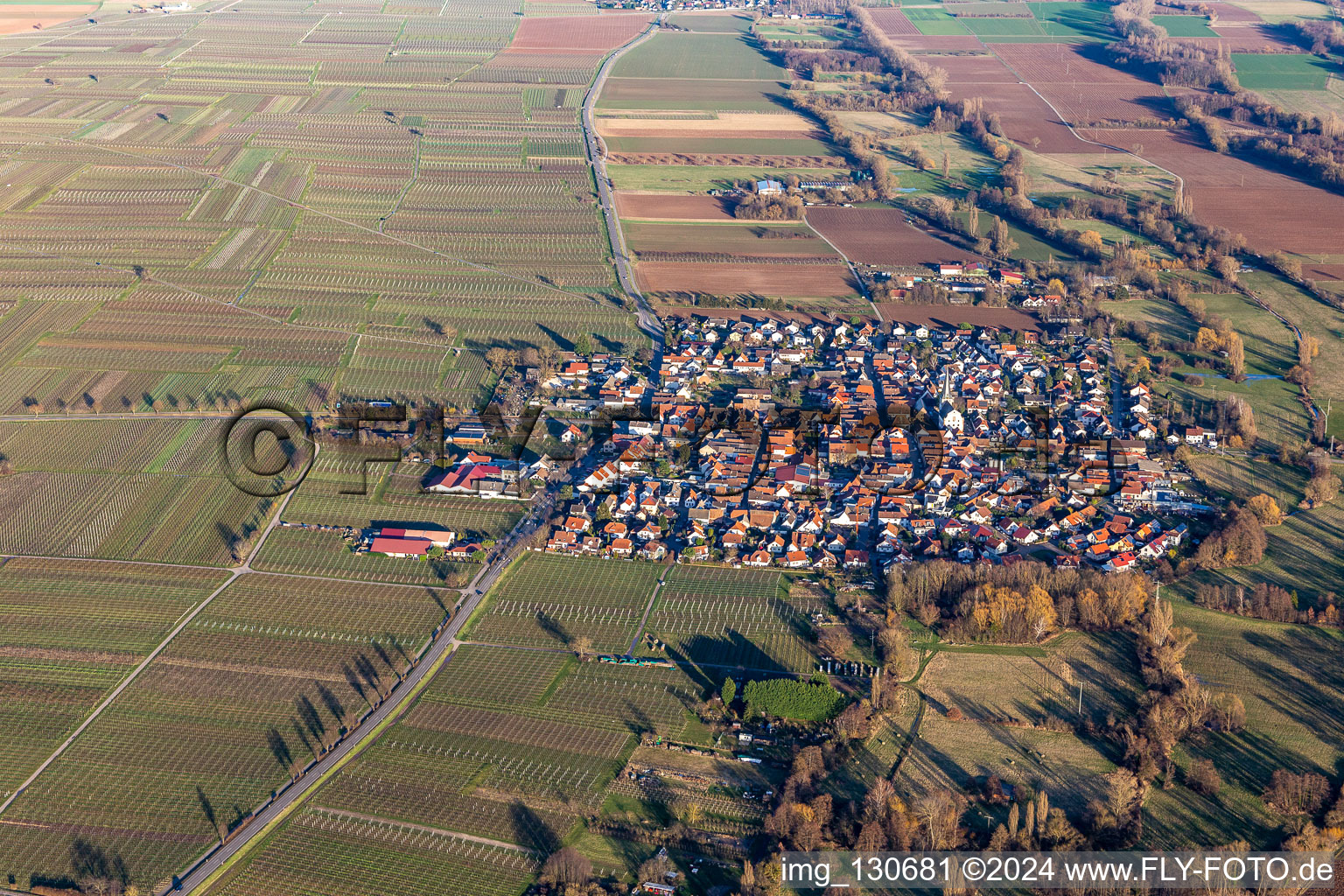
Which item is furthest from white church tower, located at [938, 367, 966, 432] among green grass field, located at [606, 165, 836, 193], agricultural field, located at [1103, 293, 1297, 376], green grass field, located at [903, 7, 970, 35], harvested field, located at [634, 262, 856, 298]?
green grass field, located at [903, 7, 970, 35]

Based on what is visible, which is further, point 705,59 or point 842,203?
point 705,59

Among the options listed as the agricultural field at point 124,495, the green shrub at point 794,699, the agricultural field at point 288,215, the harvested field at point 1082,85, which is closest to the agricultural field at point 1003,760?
the green shrub at point 794,699

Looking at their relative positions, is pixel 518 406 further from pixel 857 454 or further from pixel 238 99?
pixel 238 99

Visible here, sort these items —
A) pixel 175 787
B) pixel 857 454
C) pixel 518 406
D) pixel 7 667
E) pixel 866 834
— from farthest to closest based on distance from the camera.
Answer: pixel 518 406, pixel 857 454, pixel 7 667, pixel 175 787, pixel 866 834

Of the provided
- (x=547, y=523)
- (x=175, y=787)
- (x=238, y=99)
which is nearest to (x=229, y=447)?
(x=547, y=523)

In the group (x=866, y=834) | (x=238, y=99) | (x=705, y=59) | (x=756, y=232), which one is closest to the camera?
(x=866, y=834)

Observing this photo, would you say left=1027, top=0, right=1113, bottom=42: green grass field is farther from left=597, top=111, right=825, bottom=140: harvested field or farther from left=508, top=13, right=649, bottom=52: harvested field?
left=508, top=13, right=649, bottom=52: harvested field

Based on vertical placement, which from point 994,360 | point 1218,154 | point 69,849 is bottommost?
point 69,849

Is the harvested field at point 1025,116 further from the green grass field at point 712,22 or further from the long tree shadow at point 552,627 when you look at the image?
the long tree shadow at point 552,627

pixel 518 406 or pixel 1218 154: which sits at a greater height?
pixel 1218 154
